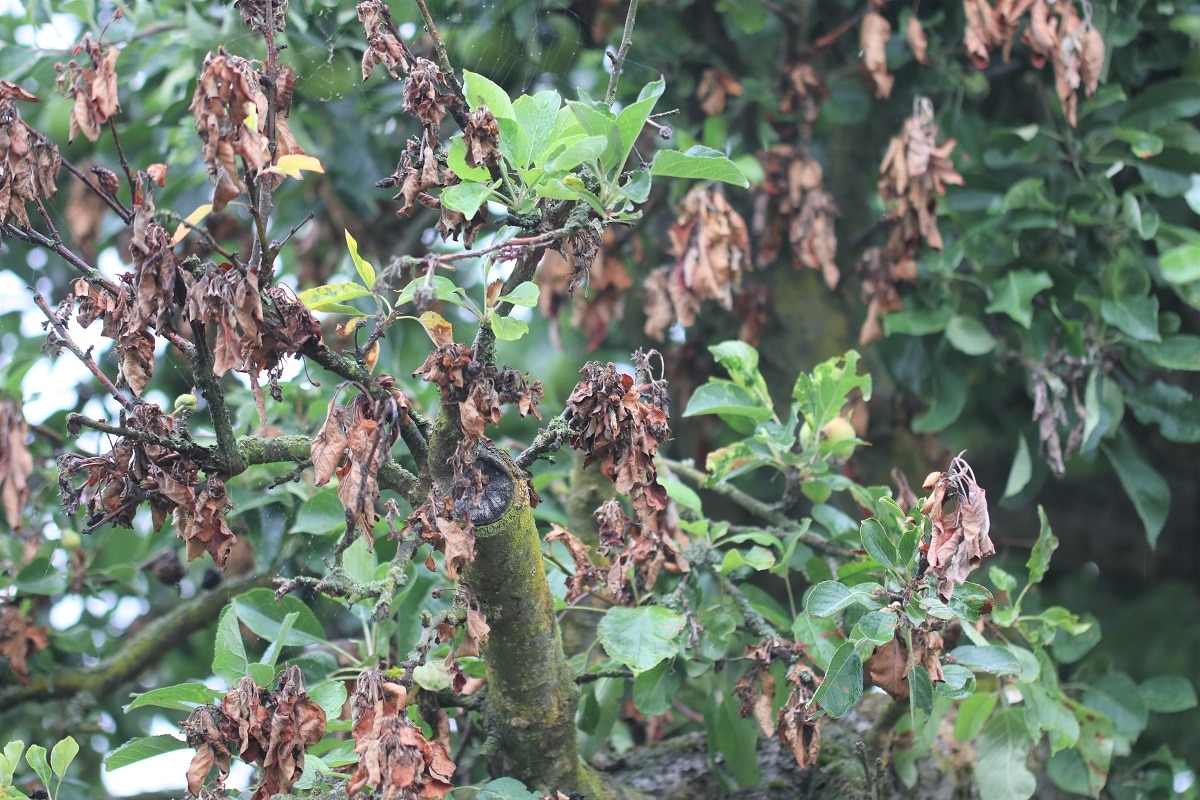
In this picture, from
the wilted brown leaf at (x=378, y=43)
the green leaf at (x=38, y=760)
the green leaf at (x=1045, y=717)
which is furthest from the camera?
the green leaf at (x=1045, y=717)

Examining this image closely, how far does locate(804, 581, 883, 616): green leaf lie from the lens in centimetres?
112

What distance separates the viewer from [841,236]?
2320 millimetres

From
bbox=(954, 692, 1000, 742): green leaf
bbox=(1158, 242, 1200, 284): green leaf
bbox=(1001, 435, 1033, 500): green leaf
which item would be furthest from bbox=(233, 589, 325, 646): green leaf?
bbox=(1158, 242, 1200, 284): green leaf

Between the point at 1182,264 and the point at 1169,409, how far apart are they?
0.24m

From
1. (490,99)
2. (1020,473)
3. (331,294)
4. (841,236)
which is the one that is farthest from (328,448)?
(841,236)

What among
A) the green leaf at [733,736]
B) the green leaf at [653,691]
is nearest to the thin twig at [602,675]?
the green leaf at [653,691]

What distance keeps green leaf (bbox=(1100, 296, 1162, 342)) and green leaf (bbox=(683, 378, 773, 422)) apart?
2.37ft

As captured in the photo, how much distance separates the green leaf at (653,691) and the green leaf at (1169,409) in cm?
103

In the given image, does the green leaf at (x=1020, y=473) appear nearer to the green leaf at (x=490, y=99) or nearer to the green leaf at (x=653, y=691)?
the green leaf at (x=653, y=691)

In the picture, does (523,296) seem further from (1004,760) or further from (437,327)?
(1004,760)

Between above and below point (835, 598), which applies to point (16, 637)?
above

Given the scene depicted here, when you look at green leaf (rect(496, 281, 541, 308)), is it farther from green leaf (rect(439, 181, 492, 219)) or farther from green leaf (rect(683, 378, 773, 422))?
green leaf (rect(683, 378, 773, 422))

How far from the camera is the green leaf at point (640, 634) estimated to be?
1205 millimetres

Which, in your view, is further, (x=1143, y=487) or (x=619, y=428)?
(x=1143, y=487)
